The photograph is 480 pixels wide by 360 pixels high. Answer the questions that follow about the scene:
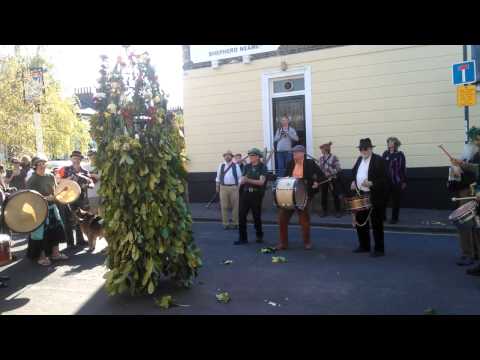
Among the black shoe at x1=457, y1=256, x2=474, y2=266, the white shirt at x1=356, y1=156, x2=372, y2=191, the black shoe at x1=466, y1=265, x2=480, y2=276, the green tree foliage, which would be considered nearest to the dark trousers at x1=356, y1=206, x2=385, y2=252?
the white shirt at x1=356, y1=156, x2=372, y2=191

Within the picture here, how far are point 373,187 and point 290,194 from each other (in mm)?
1365

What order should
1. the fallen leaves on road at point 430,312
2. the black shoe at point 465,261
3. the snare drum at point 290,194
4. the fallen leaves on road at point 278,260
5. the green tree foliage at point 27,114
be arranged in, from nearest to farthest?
the fallen leaves on road at point 430,312, the black shoe at point 465,261, the fallen leaves on road at point 278,260, the snare drum at point 290,194, the green tree foliage at point 27,114

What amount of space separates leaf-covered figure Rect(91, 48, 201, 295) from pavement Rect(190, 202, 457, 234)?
559 centimetres

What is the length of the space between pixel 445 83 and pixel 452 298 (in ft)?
23.7

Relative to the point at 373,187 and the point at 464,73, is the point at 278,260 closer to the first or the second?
the point at 373,187

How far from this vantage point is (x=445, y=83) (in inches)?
427

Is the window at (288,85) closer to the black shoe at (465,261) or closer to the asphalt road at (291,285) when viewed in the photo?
the asphalt road at (291,285)

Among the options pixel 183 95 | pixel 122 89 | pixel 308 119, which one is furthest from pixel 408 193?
pixel 122 89

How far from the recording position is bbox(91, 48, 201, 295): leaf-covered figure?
5.17m

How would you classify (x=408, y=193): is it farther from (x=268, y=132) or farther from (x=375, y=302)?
(x=375, y=302)

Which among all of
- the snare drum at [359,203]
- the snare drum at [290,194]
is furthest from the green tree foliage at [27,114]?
the snare drum at [359,203]

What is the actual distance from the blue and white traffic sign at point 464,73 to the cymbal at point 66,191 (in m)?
7.99

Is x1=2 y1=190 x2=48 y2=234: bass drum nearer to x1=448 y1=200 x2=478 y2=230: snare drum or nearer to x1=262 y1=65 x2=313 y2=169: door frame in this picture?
x1=448 y1=200 x2=478 y2=230: snare drum

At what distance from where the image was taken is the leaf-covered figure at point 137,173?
→ 5.17m
